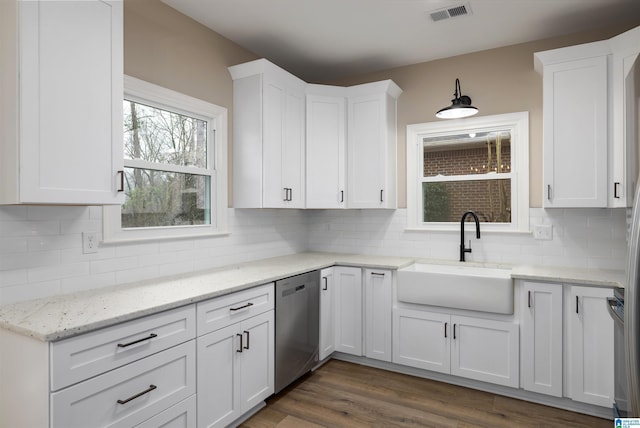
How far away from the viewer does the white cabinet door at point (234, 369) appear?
2.09 m

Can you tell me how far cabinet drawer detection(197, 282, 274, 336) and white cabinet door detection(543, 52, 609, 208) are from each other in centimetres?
216

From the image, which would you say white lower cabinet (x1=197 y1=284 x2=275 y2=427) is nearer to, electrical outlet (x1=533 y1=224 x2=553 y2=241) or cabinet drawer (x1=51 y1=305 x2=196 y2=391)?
cabinet drawer (x1=51 y1=305 x2=196 y2=391)

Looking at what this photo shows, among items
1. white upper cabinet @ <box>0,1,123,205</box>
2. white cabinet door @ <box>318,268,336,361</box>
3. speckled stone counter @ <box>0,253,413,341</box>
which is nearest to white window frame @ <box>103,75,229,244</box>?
speckled stone counter @ <box>0,253,413,341</box>

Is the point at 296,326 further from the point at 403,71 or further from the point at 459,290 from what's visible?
the point at 403,71

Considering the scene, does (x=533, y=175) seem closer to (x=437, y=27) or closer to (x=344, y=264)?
(x=437, y=27)

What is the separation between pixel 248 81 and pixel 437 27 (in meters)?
1.56

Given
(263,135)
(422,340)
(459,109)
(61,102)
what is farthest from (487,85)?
(61,102)

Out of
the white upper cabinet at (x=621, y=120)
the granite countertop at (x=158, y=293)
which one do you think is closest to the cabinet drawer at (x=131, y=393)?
the granite countertop at (x=158, y=293)

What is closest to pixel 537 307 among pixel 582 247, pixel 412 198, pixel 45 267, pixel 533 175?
pixel 582 247

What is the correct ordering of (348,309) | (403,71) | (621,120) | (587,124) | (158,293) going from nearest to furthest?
(158,293) < (621,120) < (587,124) < (348,309) < (403,71)

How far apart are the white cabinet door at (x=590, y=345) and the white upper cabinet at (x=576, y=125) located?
2.24 feet

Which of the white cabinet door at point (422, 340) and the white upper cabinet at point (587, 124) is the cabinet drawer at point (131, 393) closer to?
the white cabinet door at point (422, 340)

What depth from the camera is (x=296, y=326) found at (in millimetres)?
2848

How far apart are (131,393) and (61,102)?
1.33m
